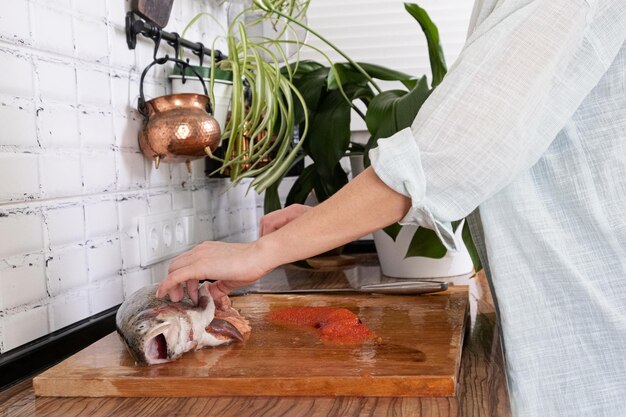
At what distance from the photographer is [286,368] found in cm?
108

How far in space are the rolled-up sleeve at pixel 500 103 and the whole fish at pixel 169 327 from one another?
409 mm

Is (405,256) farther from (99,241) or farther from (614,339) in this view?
(614,339)

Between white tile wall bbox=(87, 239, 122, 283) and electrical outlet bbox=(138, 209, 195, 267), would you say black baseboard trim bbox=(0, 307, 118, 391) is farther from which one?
electrical outlet bbox=(138, 209, 195, 267)

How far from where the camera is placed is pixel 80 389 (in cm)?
108

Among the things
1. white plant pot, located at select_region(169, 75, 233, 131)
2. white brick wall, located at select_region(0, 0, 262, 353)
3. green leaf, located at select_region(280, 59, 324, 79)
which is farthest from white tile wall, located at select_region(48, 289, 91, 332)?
green leaf, located at select_region(280, 59, 324, 79)

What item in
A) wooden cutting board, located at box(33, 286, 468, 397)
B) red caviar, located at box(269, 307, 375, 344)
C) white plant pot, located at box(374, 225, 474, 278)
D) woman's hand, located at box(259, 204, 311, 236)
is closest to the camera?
wooden cutting board, located at box(33, 286, 468, 397)

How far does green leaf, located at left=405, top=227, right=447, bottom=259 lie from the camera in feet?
5.94

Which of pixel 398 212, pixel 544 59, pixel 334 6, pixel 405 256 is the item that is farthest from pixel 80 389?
pixel 334 6

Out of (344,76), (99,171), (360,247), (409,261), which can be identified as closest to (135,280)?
(99,171)

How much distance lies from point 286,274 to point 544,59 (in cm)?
130

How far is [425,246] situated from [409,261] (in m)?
0.16

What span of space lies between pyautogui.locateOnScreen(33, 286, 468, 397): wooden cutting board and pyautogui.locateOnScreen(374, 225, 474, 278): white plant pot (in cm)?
62

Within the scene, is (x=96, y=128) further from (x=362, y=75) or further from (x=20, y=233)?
(x=362, y=75)

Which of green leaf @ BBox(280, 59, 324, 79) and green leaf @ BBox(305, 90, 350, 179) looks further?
green leaf @ BBox(280, 59, 324, 79)
